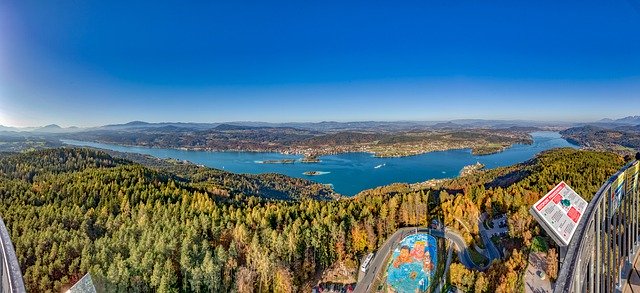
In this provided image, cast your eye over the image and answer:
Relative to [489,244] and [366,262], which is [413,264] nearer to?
[366,262]

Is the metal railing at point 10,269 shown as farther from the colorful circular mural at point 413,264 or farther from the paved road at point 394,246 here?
the colorful circular mural at point 413,264

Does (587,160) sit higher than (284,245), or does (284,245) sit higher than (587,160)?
(587,160)

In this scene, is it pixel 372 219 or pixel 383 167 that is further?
pixel 383 167

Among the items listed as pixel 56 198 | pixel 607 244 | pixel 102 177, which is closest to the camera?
pixel 607 244

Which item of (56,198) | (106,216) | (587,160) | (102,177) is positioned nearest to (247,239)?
(106,216)

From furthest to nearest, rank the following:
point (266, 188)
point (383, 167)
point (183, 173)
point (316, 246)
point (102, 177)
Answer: point (383, 167), point (183, 173), point (266, 188), point (102, 177), point (316, 246)

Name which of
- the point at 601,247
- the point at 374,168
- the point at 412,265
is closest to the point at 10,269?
the point at 601,247

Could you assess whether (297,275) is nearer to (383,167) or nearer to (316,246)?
(316,246)
